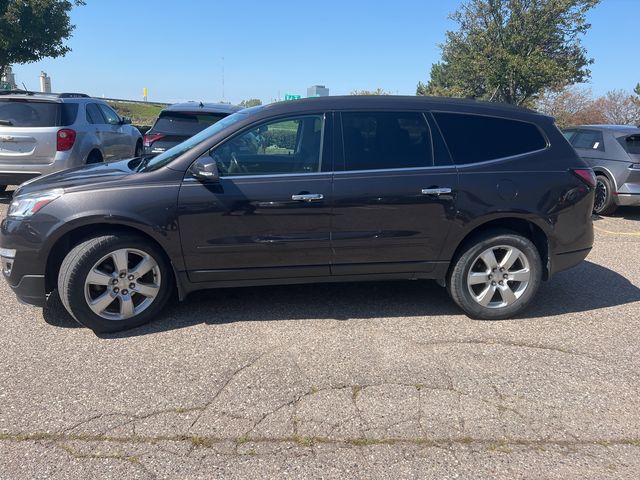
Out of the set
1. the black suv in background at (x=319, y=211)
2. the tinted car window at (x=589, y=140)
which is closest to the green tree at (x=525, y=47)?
the tinted car window at (x=589, y=140)

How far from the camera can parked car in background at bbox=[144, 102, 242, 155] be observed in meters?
8.77

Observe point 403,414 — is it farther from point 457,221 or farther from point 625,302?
point 625,302

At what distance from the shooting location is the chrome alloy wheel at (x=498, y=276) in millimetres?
4375

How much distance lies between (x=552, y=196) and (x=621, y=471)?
235 centimetres

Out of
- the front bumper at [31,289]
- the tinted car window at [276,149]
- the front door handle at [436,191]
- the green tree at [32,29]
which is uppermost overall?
the green tree at [32,29]

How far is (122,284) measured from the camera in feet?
13.1

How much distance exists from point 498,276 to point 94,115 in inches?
304

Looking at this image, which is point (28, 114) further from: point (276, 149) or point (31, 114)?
point (276, 149)

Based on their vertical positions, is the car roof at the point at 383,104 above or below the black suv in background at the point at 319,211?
above

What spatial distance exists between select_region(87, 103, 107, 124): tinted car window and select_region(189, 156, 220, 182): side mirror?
5.95 meters

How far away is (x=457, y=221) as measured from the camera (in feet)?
13.9

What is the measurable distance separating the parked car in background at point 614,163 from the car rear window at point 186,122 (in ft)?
20.3

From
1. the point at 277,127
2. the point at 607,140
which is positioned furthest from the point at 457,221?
the point at 607,140

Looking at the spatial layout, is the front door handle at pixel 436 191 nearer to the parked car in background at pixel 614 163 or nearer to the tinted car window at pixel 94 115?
the parked car in background at pixel 614 163
